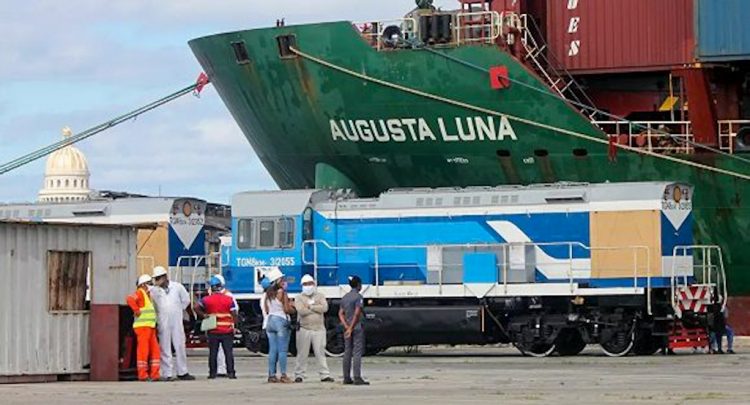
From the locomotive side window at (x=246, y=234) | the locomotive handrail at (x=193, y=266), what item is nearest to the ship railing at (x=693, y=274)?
the locomotive side window at (x=246, y=234)

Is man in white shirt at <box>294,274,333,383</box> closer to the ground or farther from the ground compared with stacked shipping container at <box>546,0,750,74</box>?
closer to the ground

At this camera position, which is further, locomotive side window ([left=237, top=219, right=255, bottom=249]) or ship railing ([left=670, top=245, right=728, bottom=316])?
locomotive side window ([left=237, top=219, right=255, bottom=249])

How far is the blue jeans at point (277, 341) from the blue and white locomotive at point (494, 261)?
9754mm

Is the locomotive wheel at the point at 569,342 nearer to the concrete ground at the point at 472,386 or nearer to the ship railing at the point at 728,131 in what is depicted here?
the concrete ground at the point at 472,386

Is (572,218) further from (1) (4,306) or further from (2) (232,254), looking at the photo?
(1) (4,306)

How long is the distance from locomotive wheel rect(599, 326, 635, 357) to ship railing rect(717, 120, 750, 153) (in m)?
6.97

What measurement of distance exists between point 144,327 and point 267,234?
38.5 ft

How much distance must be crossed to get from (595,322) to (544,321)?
103 centimetres

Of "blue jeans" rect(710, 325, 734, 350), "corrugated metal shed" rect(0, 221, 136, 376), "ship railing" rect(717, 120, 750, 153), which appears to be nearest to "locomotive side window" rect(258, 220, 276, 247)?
"blue jeans" rect(710, 325, 734, 350)

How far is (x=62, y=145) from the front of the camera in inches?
1789

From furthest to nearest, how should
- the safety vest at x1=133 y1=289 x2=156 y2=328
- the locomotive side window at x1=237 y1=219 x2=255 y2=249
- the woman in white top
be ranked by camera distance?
the locomotive side window at x1=237 y1=219 x2=255 y2=249 → the safety vest at x1=133 y1=289 x2=156 y2=328 → the woman in white top

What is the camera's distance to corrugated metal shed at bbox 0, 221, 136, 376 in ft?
85.0

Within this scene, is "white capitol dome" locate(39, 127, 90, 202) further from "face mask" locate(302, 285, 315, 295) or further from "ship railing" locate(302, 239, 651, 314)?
"face mask" locate(302, 285, 315, 295)

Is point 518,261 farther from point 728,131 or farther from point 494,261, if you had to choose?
point 728,131
